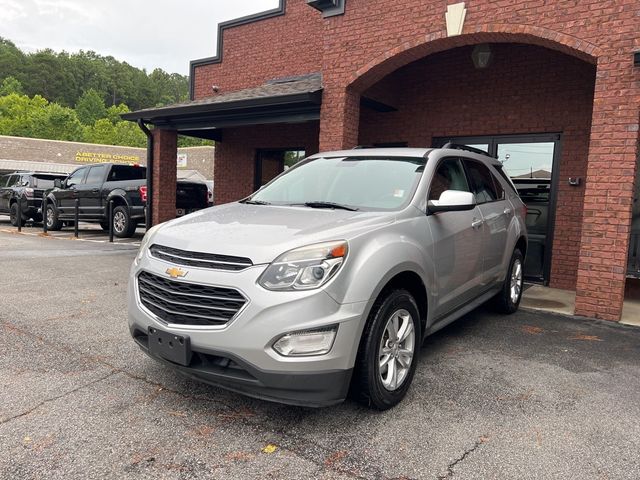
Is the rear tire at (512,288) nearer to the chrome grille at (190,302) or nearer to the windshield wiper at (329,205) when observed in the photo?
the windshield wiper at (329,205)

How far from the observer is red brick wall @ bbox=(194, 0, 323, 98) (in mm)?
10953

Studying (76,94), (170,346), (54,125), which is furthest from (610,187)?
(76,94)

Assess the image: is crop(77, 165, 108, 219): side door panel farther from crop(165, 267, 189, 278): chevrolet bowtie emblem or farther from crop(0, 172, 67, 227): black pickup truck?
crop(165, 267, 189, 278): chevrolet bowtie emblem

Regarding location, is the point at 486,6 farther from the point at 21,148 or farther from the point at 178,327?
the point at 21,148

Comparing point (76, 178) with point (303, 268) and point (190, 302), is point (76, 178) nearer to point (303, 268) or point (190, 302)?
point (190, 302)

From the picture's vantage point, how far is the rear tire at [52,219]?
15100 millimetres

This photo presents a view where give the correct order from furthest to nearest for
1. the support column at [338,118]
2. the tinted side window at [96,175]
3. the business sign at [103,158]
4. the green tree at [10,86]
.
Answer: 1. the green tree at [10,86]
2. the business sign at [103,158]
3. the tinted side window at [96,175]
4. the support column at [338,118]

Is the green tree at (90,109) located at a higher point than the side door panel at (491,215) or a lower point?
higher

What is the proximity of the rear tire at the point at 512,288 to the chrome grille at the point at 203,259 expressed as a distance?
373cm

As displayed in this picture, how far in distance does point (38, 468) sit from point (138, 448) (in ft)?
1.55

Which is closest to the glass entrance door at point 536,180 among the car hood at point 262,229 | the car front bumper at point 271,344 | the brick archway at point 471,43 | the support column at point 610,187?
the brick archway at point 471,43

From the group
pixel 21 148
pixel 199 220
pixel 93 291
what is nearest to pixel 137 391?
pixel 199 220

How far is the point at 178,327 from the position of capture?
9.62ft

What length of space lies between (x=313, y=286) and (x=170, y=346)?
0.94m
